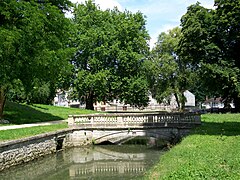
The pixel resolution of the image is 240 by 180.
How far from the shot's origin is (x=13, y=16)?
80.1 feet

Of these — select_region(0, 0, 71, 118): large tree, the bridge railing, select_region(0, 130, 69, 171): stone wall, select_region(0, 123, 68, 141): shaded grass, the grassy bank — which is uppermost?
select_region(0, 0, 71, 118): large tree

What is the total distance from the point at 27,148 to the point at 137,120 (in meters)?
8.77

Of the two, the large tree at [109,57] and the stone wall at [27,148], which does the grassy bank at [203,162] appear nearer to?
the stone wall at [27,148]

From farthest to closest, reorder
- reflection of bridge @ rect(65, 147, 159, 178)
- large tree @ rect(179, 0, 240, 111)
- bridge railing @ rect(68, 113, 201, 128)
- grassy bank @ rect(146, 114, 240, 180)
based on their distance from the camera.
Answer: bridge railing @ rect(68, 113, 201, 128), large tree @ rect(179, 0, 240, 111), reflection of bridge @ rect(65, 147, 159, 178), grassy bank @ rect(146, 114, 240, 180)

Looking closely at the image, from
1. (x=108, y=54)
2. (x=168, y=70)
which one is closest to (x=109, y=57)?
(x=108, y=54)

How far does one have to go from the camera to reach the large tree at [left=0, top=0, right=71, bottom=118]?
74.4 feet

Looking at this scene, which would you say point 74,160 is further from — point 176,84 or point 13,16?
point 176,84

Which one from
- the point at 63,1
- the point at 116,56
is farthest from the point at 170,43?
the point at 63,1

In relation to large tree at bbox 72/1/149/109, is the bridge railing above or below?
below

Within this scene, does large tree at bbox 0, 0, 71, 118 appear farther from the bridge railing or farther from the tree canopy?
the tree canopy

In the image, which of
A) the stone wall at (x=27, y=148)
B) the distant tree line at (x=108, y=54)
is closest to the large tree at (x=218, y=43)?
the distant tree line at (x=108, y=54)

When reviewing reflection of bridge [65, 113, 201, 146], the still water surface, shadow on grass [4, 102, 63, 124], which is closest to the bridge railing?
reflection of bridge [65, 113, 201, 146]

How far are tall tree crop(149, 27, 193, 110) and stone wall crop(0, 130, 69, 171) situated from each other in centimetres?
2914

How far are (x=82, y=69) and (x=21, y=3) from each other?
23.2 metres
